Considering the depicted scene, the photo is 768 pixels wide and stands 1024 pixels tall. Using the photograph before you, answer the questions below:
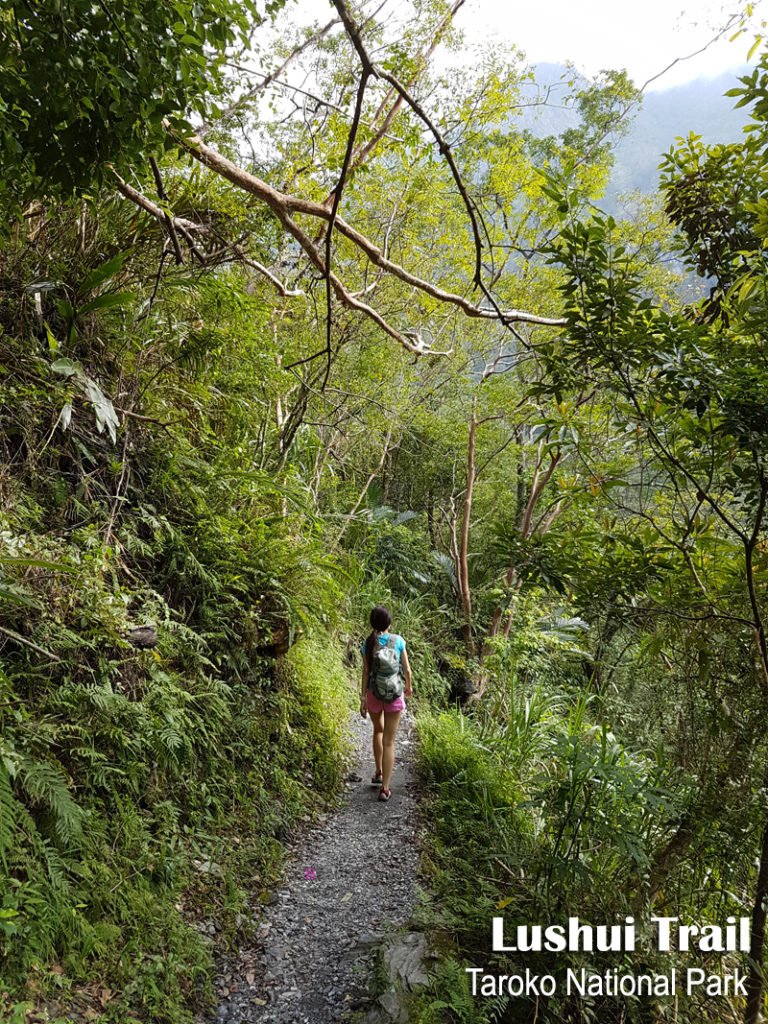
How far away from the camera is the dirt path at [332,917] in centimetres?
278

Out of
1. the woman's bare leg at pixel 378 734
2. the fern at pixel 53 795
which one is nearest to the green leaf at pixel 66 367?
the fern at pixel 53 795

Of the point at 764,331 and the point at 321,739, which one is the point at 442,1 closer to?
the point at 764,331

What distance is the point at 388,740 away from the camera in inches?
191

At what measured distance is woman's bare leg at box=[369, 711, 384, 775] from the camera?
4.82 m

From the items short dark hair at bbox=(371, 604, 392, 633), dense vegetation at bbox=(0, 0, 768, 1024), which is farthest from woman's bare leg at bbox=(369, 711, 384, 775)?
short dark hair at bbox=(371, 604, 392, 633)

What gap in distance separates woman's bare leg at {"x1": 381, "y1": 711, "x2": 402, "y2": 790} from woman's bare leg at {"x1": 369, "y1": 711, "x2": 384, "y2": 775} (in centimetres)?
5

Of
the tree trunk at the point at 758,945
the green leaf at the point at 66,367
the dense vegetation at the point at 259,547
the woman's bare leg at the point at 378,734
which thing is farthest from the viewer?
the woman's bare leg at the point at 378,734

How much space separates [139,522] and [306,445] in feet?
10.4

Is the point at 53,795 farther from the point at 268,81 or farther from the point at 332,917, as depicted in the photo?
the point at 268,81

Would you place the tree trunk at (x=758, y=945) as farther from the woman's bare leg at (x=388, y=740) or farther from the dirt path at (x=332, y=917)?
the woman's bare leg at (x=388, y=740)

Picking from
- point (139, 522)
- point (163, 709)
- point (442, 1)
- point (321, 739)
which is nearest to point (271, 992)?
point (163, 709)

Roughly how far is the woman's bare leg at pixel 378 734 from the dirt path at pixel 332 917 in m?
0.27

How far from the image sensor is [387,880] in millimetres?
3891

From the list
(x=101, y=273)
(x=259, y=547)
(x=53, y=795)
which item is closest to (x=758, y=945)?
(x=53, y=795)
